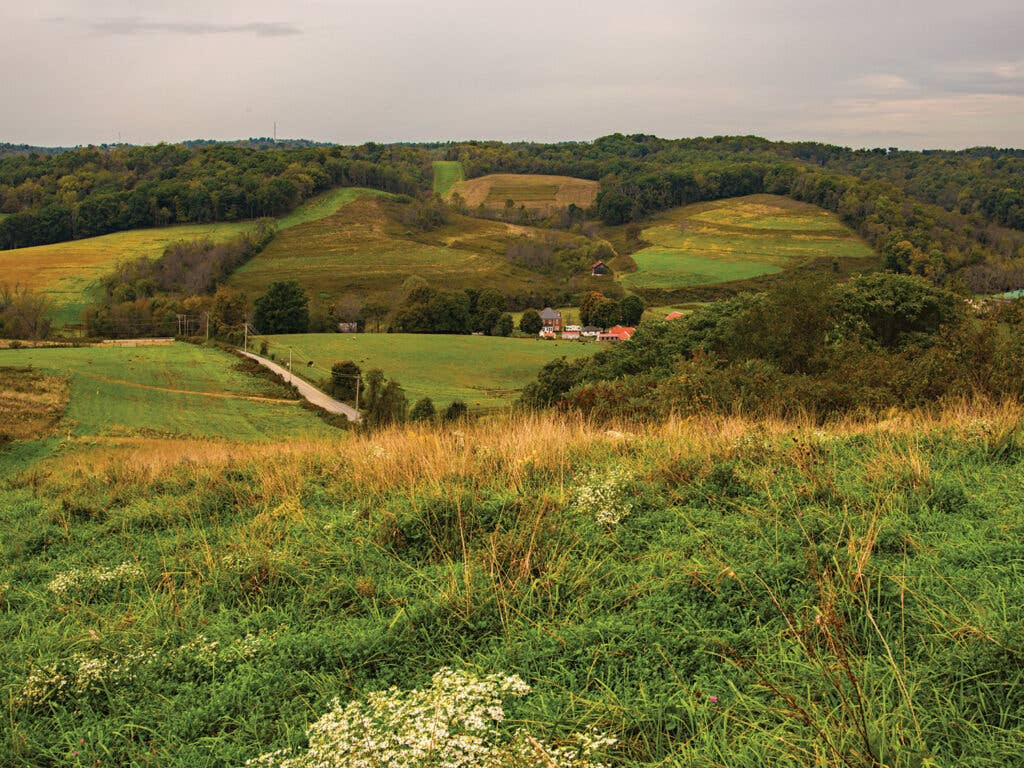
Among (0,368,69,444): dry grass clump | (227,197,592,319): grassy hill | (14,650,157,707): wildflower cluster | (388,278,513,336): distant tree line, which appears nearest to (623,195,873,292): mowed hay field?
(227,197,592,319): grassy hill

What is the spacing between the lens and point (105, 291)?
105812mm

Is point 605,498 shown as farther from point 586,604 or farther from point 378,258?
point 378,258

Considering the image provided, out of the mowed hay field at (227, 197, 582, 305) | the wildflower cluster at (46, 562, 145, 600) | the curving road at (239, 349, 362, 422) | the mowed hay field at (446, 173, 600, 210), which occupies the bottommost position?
the curving road at (239, 349, 362, 422)

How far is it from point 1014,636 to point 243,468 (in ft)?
24.9

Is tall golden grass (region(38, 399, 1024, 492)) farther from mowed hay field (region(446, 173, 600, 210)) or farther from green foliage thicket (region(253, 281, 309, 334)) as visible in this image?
mowed hay field (region(446, 173, 600, 210))

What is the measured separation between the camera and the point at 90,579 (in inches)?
209

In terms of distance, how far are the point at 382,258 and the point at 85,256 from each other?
49.7 meters

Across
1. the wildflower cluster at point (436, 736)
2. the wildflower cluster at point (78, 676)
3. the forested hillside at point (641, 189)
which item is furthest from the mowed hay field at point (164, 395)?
the forested hillside at point (641, 189)

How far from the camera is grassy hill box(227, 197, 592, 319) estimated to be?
391 ft

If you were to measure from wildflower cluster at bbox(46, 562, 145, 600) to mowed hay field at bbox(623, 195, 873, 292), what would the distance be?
114 m

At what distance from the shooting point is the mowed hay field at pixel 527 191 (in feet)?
594

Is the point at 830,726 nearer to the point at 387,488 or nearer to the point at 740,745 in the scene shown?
the point at 740,745

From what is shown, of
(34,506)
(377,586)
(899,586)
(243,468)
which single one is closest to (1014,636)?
(899,586)

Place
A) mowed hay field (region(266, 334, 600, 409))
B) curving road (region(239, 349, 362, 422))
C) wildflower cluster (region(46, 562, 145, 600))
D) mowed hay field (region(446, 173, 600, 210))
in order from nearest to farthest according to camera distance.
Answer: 1. wildflower cluster (region(46, 562, 145, 600))
2. curving road (region(239, 349, 362, 422))
3. mowed hay field (region(266, 334, 600, 409))
4. mowed hay field (region(446, 173, 600, 210))
